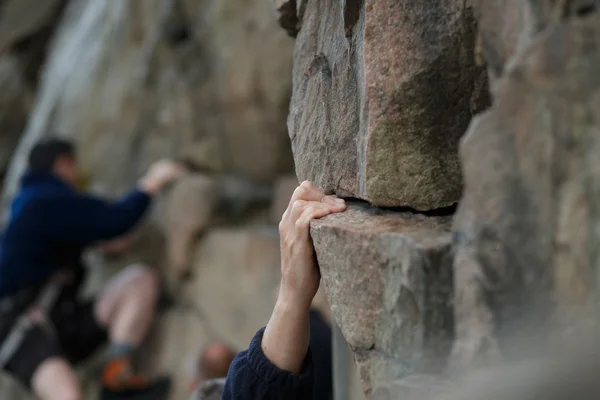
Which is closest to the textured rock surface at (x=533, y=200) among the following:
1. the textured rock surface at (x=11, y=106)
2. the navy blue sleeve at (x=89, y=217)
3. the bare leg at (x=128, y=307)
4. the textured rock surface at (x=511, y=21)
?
the textured rock surface at (x=511, y=21)

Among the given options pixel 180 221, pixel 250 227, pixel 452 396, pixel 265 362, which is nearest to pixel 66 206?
pixel 180 221

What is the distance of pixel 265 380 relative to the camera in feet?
3.03

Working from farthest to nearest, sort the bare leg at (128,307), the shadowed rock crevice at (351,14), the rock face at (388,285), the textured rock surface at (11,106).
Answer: the textured rock surface at (11,106), the bare leg at (128,307), the shadowed rock crevice at (351,14), the rock face at (388,285)

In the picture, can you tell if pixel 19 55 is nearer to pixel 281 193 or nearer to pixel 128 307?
pixel 128 307

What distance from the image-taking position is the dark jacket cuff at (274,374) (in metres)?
0.92

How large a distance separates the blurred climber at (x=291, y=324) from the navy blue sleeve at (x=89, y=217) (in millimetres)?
1938

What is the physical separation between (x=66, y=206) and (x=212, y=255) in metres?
0.61

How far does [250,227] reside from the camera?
2844mm

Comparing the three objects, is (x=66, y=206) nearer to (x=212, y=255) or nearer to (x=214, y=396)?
(x=212, y=255)

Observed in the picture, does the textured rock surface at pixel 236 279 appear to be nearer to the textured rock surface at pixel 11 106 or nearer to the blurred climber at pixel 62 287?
the blurred climber at pixel 62 287

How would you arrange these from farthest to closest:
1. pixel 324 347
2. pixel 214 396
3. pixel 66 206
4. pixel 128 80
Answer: pixel 128 80, pixel 66 206, pixel 324 347, pixel 214 396

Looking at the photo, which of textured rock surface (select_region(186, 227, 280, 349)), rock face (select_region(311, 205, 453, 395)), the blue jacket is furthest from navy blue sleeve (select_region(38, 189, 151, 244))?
rock face (select_region(311, 205, 453, 395))

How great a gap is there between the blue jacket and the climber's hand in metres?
0.05

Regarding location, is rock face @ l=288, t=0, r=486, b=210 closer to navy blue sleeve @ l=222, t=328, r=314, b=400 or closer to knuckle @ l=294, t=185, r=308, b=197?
knuckle @ l=294, t=185, r=308, b=197
